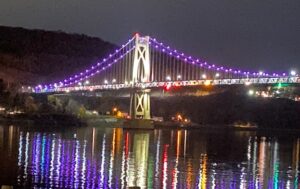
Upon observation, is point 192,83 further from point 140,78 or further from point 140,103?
point 140,78

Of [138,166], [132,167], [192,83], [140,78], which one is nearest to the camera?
[132,167]

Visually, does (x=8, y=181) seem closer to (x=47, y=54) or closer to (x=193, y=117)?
(x=193, y=117)

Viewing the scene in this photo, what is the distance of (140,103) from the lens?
259ft

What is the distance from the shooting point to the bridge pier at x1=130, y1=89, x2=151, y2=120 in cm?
7769

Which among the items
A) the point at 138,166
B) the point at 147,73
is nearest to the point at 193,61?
the point at 147,73

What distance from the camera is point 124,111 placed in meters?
113

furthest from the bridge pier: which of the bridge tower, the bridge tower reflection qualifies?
the bridge tower reflection

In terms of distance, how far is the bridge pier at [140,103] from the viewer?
Answer: 255 feet

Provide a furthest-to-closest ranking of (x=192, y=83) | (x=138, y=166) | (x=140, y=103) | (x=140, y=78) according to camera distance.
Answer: (x=140, y=78) → (x=140, y=103) → (x=192, y=83) → (x=138, y=166)

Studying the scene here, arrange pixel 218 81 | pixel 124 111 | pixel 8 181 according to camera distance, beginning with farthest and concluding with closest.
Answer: pixel 124 111
pixel 218 81
pixel 8 181

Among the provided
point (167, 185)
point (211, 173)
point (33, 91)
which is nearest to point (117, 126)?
point (33, 91)

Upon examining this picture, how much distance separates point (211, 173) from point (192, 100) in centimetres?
10028

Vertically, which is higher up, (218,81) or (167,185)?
(218,81)

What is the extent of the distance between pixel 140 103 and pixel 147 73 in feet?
12.2
